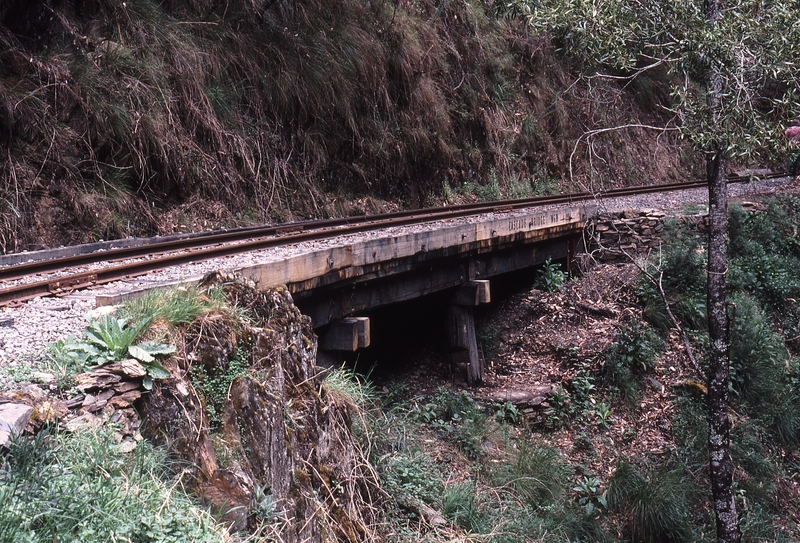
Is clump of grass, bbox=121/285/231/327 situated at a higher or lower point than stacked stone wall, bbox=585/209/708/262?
higher

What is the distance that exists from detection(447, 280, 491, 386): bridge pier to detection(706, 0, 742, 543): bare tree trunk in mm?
3714

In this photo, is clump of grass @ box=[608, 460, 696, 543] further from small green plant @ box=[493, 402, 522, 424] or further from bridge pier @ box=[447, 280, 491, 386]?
bridge pier @ box=[447, 280, 491, 386]

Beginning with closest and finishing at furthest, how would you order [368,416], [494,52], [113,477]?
[113,477] → [368,416] → [494,52]

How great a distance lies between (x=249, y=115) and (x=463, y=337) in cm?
610

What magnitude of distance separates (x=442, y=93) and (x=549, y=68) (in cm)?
671

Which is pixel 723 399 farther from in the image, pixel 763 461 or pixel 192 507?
pixel 192 507

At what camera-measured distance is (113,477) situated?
296 centimetres

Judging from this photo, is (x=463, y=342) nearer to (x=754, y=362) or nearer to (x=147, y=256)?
Result: (x=754, y=362)

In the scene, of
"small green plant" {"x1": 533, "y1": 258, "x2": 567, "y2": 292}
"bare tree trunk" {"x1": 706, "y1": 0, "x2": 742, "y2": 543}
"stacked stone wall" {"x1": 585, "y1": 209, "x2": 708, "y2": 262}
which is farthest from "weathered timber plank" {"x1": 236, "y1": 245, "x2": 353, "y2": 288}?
"stacked stone wall" {"x1": 585, "y1": 209, "x2": 708, "y2": 262}

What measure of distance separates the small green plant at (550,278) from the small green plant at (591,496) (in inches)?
187

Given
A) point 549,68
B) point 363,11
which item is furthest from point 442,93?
point 549,68

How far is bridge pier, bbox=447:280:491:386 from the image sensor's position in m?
10.3

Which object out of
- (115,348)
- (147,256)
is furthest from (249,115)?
(115,348)

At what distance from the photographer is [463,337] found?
413 inches
